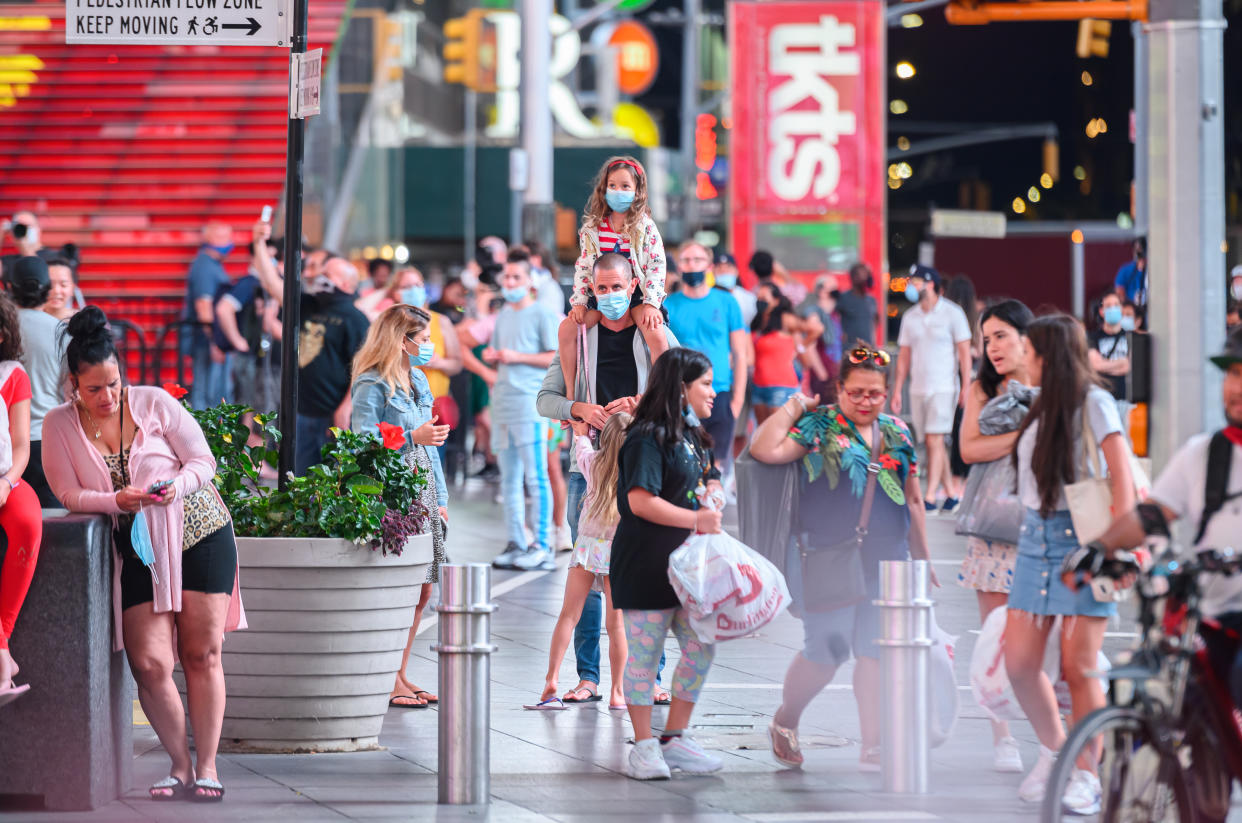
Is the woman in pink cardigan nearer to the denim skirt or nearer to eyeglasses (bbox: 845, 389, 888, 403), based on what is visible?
eyeglasses (bbox: 845, 389, 888, 403)

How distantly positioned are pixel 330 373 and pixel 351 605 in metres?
4.73

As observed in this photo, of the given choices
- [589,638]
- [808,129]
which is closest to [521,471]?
[589,638]

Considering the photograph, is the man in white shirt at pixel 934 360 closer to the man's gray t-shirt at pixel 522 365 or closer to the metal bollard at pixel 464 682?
the man's gray t-shirt at pixel 522 365

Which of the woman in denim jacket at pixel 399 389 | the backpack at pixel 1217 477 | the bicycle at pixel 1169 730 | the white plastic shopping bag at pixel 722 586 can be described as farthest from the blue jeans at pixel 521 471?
the bicycle at pixel 1169 730

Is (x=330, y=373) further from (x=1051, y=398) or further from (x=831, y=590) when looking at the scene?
(x=1051, y=398)

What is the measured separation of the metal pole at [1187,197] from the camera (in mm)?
8836

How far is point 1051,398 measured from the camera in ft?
21.7

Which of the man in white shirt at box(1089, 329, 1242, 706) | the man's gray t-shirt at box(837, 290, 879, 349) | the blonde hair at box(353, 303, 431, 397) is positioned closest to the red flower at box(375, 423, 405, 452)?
the blonde hair at box(353, 303, 431, 397)

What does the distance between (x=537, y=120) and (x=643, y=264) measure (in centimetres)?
1212

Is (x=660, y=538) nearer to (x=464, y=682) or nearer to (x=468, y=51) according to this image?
(x=464, y=682)

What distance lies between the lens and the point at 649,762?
710 centimetres

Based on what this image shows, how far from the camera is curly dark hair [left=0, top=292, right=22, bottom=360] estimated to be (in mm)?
6945

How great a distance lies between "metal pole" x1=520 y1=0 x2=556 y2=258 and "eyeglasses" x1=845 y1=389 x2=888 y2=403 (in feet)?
42.0

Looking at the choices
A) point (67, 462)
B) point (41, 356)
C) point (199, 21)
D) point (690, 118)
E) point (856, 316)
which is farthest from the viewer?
point (690, 118)
